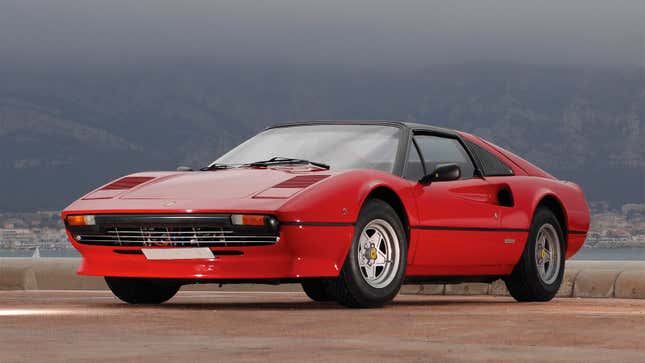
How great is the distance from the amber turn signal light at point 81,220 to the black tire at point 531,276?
141 inches

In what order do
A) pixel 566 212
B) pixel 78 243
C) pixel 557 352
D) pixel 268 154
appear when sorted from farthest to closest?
1. pixel 566 212
2. pixel 268 154
3. pixel 78 243
4. pixel 557 352

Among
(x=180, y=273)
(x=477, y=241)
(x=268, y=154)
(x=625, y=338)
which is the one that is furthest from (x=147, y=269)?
(x=625, y=338)

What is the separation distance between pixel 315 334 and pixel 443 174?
3.27 m

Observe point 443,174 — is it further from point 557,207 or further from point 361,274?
point 557,207

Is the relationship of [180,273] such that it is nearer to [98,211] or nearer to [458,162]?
[98,211]

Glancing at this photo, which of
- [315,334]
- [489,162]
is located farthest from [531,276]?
[315,334]

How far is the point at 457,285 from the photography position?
532 inches

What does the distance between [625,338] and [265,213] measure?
278 cm

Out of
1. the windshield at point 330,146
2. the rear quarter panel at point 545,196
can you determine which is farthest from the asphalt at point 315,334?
the rear quarter panel at point 545,196

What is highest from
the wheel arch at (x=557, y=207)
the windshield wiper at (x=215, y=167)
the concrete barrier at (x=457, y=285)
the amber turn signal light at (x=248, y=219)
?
the windshield wiper at (x=215, y=167)

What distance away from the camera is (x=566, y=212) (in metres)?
11.8

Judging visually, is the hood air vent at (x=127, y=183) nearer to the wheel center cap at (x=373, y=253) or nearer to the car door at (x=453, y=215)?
the wheel center cap at (x=373, y=253)

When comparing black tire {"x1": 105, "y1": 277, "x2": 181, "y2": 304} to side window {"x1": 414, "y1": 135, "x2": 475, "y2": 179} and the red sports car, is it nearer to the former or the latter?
the red sports car

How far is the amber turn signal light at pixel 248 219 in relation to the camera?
347 inches
